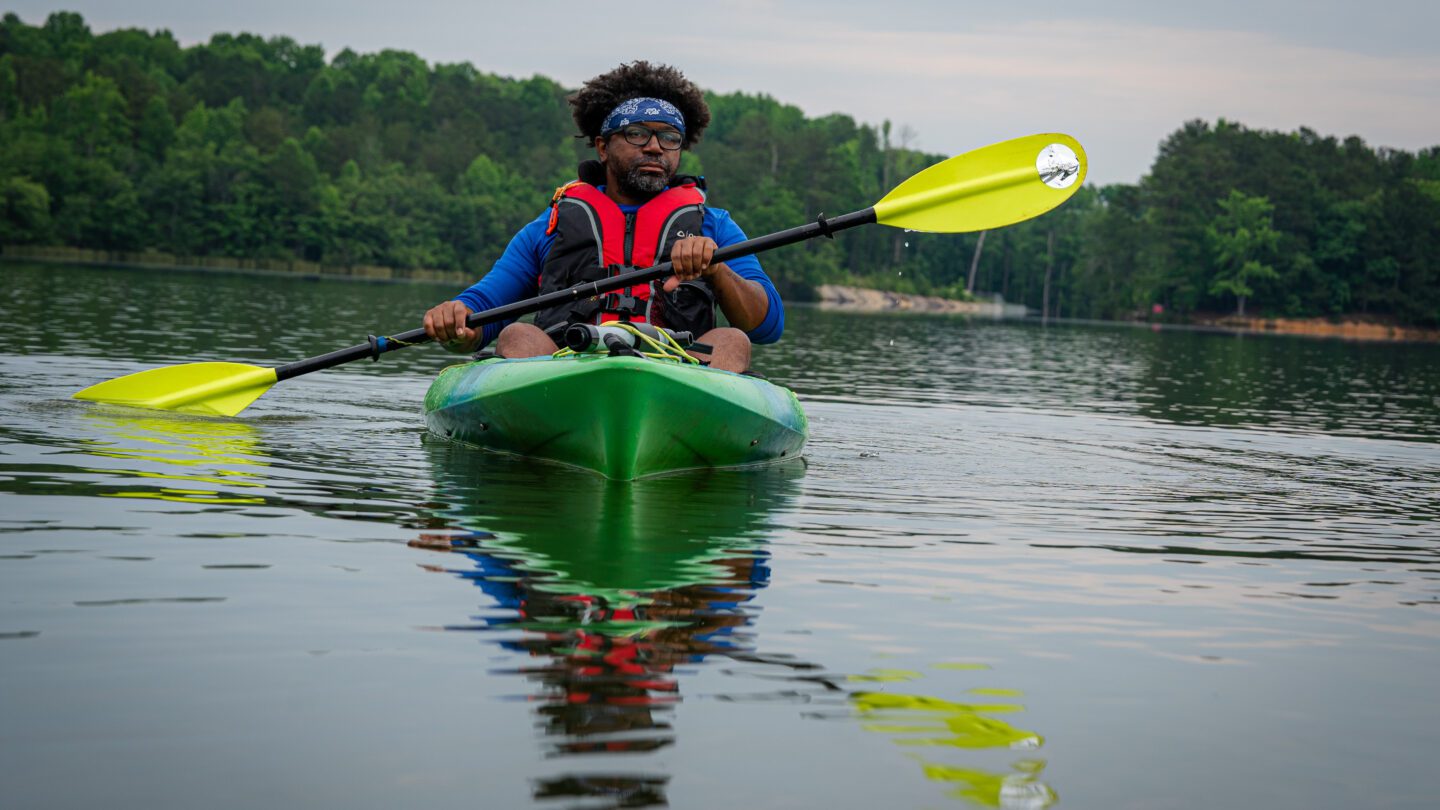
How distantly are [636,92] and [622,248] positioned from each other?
4.18 ft

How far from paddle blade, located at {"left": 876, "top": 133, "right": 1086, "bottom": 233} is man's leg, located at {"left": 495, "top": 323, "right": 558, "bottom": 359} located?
2.12 meters

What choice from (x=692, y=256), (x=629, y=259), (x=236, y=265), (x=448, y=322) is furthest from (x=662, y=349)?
(x=236, y=265)

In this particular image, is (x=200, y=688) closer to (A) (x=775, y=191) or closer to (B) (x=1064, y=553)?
(B) (x=1064, y=553)

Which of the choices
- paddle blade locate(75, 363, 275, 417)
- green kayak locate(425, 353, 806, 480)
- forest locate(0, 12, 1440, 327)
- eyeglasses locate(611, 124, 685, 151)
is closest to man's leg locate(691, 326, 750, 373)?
green kayak locate(425, 353, 806, 480)

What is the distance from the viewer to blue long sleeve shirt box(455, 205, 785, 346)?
8.70 meters

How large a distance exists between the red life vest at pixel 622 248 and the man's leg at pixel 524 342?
0.60ft

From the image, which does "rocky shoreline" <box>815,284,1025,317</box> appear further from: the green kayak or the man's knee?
the man's knee

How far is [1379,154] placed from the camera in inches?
4117

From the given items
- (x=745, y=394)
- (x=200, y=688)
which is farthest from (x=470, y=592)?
(x=745, y=394)

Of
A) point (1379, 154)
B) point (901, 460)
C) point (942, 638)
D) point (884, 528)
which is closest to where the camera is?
point (942, 638)

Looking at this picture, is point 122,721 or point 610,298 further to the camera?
point 610,298

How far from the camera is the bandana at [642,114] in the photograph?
861 centimetres

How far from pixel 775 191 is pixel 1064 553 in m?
108

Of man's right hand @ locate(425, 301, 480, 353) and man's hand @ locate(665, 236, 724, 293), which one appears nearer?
man's hand @ locate(665, 236, 724, 293)
